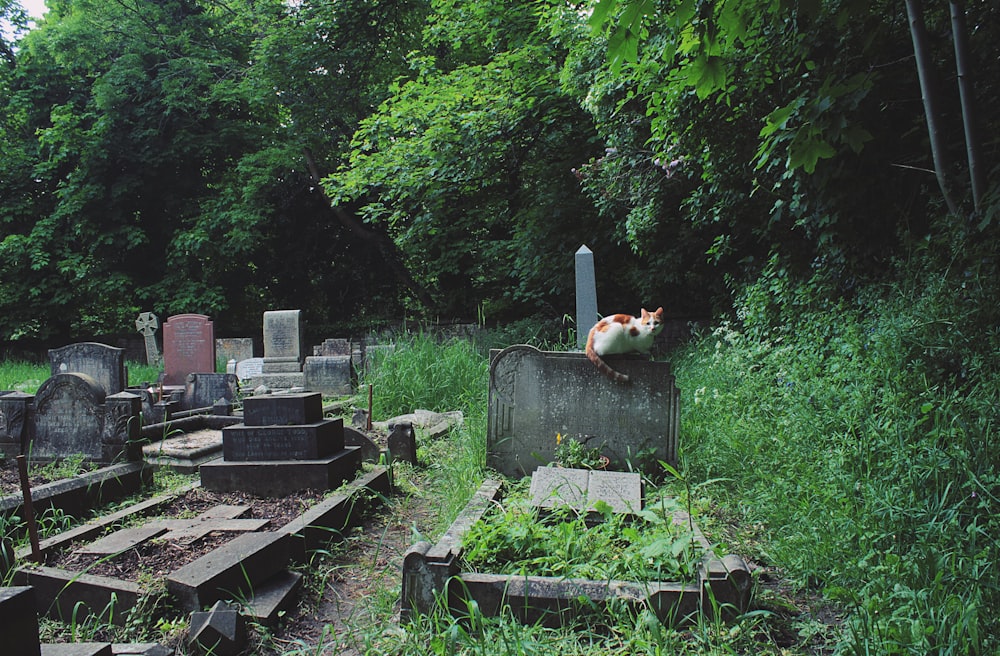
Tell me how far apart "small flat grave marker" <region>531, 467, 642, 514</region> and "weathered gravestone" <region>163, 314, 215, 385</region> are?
9.37 metres

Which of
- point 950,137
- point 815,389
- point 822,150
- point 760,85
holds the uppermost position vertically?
point 760,85

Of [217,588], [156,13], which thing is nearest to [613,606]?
[217,588]

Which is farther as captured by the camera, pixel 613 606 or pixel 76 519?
pixel 76 519

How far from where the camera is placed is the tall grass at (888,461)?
2.21 m

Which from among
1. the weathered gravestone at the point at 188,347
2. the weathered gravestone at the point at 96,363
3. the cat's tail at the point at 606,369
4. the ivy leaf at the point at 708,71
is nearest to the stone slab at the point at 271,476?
the cat's tail at the point at 606,369

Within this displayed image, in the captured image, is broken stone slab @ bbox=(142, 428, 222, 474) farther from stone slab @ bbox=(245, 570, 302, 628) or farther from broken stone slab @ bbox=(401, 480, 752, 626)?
broken stone slab @ bbox=(401, 480, 752, 626)

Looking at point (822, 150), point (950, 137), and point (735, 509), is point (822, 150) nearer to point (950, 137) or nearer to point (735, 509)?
point (950, 137)

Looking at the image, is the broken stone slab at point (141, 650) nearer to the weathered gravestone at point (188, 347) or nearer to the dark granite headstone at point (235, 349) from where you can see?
the weathered gravestone at point (188, 347)

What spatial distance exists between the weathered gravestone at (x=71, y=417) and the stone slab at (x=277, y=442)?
0.92 metres

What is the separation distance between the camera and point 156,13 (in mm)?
17344

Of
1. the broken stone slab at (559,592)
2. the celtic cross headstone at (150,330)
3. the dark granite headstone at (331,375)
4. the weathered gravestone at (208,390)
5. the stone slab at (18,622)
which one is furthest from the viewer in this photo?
the celtic cross headstone at (150,330)

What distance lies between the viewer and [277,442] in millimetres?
4922

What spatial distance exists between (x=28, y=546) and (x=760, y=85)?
627 centimetres

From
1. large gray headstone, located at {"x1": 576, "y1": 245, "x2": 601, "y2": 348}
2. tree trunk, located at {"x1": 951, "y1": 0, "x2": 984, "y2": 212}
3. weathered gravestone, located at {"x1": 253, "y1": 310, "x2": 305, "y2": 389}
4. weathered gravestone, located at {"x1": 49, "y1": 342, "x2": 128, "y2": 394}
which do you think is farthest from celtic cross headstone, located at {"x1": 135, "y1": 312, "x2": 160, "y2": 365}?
tree trunk, located at {"x1": 951, "y1": 0, "x2": 984, "y2": 212}
